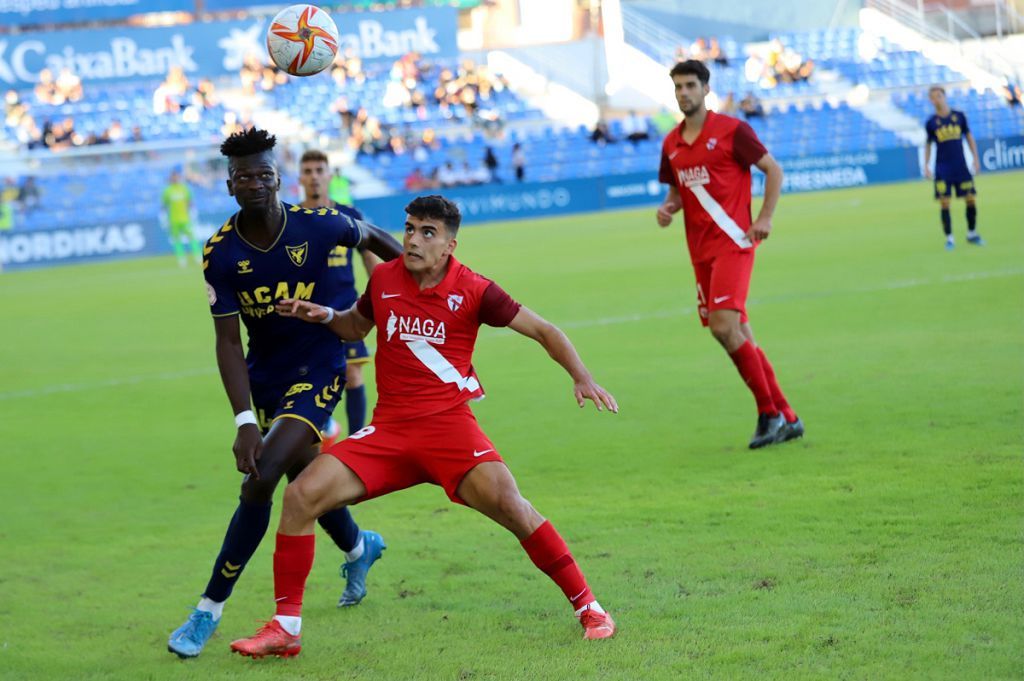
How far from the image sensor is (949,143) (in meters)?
19.7

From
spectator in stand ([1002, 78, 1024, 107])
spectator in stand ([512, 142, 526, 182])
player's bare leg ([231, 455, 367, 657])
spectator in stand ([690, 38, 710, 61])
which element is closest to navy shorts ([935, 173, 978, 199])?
player's bare leg ([231, 455, 367, 657])

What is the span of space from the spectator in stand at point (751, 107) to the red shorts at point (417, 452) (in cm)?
3865

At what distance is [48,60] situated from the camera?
44375mm

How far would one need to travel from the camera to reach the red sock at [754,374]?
846 centimetres

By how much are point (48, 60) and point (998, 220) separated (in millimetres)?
32688

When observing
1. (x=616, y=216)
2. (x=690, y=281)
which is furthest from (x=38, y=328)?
(x=616, y=216)

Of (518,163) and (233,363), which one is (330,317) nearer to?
(233,363)

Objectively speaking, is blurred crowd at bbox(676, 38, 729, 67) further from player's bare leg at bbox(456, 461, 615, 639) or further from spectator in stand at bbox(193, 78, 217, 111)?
player's bare leg at bbox(456, 461, 615, 639)

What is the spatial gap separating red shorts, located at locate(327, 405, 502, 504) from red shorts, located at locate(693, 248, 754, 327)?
12.0 feet

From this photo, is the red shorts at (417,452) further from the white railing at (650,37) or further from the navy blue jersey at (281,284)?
the white railing at (650,37)

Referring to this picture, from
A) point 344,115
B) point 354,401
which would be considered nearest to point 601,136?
point 344,115

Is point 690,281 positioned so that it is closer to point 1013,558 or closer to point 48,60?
point 1013,558

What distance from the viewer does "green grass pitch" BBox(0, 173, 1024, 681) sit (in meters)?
5.04

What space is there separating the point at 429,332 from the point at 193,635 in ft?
5.04
